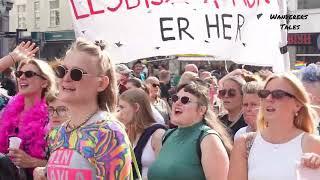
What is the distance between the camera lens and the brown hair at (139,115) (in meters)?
4.31

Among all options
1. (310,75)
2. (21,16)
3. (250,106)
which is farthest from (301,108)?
(21,16)

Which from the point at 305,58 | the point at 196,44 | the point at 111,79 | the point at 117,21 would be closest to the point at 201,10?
the point at 196,44

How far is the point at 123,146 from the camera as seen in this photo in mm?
2422

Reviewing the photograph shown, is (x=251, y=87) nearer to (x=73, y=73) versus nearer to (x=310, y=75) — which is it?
(x=310, y=75)

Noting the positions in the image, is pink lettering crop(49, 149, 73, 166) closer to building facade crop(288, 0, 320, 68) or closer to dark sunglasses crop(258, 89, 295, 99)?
dark sunglasses crop(258, 89, 295, 99)

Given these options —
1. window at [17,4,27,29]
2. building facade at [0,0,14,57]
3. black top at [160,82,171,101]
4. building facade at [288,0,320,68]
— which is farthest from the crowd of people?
window at [17,4,27,29]

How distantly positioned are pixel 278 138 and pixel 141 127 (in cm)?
153

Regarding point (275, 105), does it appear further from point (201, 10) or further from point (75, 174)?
A: point (201, 10)

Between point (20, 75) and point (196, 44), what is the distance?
1.89 metres

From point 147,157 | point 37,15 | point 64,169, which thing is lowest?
point 147,157

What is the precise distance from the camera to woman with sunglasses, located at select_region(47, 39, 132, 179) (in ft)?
7.82

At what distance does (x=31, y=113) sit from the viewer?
387cm

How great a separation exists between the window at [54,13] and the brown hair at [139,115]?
31576mm

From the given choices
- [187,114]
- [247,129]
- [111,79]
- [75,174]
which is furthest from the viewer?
[247,129]
